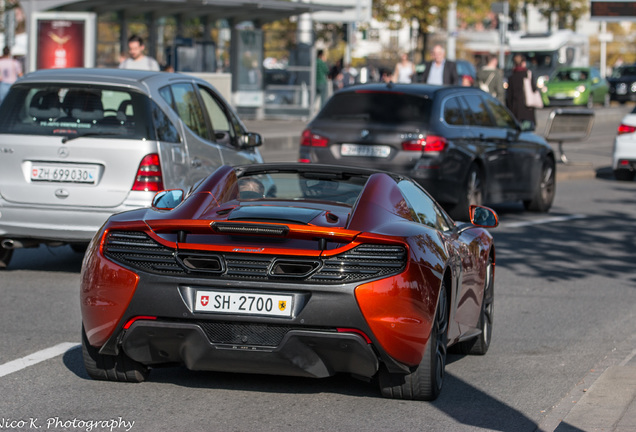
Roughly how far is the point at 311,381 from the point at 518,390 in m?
1.10

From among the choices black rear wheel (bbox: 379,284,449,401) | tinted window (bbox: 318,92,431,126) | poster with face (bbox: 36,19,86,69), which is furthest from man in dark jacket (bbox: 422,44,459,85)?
black rear wheel (bbox: 379,284,449,401)

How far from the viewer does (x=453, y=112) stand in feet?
46.9

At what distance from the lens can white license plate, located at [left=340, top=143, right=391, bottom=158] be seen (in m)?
13.8

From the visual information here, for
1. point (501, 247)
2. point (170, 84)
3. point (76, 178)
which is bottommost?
point (501, 247)

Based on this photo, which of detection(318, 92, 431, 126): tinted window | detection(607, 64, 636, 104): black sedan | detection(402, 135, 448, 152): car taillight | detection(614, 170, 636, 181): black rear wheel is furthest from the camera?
detection(607, 64, 636, 104): black sedan

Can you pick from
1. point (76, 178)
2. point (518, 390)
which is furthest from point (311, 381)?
point (76, 178)

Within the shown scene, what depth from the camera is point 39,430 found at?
17.7 feet

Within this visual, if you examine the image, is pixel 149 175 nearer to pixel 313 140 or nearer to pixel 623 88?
pixel 313 140

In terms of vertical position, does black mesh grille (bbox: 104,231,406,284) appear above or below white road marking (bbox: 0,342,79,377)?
above

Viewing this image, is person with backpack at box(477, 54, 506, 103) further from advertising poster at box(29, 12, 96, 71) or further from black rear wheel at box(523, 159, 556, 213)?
advertising poster at box(29, 12, 96, 71)

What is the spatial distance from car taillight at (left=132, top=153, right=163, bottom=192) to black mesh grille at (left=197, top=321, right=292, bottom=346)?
429 cm

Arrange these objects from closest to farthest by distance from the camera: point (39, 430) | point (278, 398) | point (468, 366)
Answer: point (39, 430)
point (278, 398)
point (468, 366)

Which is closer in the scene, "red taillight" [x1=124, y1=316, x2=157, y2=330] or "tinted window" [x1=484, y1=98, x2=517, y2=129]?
"red taillight" [x1=124, y1=316, x2=157, y2=330]

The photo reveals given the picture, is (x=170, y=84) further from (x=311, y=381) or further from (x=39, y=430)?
(x=39, y=430)
